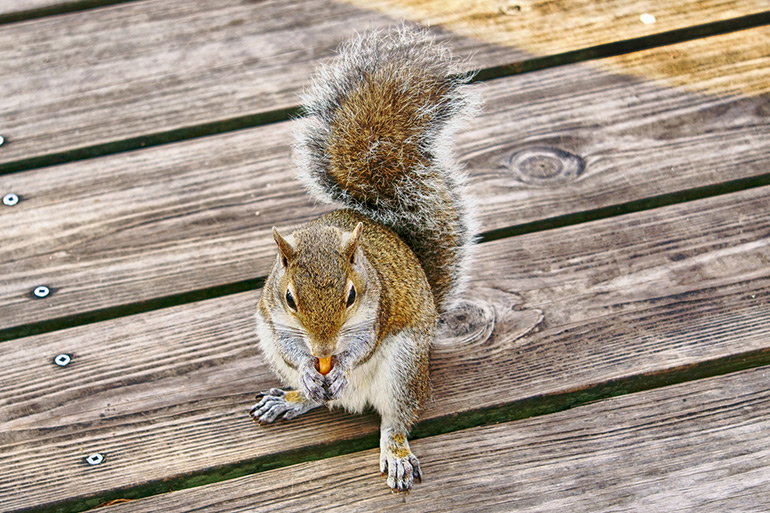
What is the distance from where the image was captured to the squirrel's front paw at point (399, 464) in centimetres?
134

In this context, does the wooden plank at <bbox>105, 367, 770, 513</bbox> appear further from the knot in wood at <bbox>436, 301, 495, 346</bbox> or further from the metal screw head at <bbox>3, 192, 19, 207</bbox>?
the metal screw head at <bbox>3, 192, 19, 207</bbox>

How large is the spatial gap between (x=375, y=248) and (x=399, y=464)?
1.35 feet

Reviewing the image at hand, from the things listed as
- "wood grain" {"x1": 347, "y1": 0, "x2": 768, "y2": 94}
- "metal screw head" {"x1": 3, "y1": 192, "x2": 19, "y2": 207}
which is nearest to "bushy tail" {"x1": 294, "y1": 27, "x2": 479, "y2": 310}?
"wood grain" {"x1": 347, "y1": 0, "x2": 768, "y2": 94}

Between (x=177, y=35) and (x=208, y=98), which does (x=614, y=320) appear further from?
(x=177, y=35)

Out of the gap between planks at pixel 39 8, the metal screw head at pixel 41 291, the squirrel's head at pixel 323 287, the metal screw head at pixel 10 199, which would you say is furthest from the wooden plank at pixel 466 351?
the gap between planks at pixel 39 8

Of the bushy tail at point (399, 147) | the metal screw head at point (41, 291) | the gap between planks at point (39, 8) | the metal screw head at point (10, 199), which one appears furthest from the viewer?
the gap between planks at point (39, 8)

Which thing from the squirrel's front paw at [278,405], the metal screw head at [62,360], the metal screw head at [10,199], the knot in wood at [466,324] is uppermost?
the metal screw head at [10,199]

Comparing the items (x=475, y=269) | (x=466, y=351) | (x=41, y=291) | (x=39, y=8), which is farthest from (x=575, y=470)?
(x=39, y=8)

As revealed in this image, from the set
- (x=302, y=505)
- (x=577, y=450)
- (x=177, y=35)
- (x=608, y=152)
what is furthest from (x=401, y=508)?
(x=177, y=35)

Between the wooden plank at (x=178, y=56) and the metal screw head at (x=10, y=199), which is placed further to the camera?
the wooden plank at (x=178, y=56)

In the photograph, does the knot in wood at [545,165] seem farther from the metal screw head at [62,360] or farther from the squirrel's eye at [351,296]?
the metal screw head at [62,360]

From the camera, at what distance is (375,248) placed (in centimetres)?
142

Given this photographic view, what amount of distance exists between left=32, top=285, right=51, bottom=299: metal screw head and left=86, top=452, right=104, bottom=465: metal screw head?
0.42m

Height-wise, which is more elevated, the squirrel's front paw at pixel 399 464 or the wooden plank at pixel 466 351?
the wooden plank at pixel 466 351
